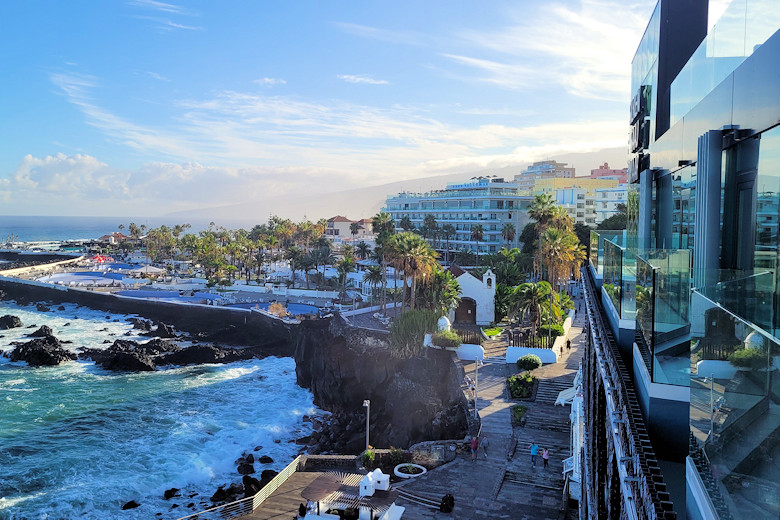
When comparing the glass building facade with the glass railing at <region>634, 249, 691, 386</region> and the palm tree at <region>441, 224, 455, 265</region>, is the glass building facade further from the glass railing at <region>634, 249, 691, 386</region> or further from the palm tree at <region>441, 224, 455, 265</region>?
the palm tree at <region>441, 224, 455, 265</region>

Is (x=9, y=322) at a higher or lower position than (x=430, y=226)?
lower

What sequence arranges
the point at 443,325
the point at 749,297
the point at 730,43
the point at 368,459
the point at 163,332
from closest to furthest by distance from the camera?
the point at 749,297
the point at 730,43
the point at 368,459
the point at 443,325
the point at 163,332

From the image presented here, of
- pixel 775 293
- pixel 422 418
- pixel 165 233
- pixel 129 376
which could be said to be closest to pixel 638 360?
pixel 775 293

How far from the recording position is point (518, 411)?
27.1 metres

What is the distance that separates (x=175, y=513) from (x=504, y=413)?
15.1m

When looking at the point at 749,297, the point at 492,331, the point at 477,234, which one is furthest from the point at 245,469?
the point at 477,234

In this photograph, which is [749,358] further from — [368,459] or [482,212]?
[482,212]

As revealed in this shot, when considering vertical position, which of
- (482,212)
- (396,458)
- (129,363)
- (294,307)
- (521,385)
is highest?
(482,212)

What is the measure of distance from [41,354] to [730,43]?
53.9 m

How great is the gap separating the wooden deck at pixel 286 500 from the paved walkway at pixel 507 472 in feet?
13.7

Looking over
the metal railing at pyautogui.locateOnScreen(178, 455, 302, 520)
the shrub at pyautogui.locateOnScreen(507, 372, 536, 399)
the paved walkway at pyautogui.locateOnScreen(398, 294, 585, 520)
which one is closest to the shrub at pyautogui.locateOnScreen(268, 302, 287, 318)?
the paved walkway at pyautogui.locateOnScreen(398, 294, 585, 520)

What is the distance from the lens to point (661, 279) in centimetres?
684

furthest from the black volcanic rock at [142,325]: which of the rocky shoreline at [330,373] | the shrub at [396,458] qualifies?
the shrub at [396,458]

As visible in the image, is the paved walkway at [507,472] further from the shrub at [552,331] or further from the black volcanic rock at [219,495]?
the black volcanic rock at [219,495]
